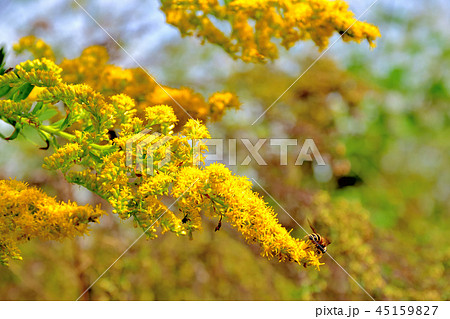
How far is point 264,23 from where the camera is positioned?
4.18 feet

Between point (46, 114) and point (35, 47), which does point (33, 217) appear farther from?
point (35, 47)

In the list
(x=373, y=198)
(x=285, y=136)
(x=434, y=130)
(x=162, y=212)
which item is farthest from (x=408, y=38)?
(x=162, y=212)

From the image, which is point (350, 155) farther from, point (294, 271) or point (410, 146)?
point (294, 271)

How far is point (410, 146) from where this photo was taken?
4770 mm

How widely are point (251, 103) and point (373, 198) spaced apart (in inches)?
74.2

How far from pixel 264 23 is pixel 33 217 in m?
0.80

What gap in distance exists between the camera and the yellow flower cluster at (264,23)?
1172 mm

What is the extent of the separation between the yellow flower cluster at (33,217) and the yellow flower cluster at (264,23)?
660 mm

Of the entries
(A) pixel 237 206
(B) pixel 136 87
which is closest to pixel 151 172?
(A) pixel 237 206

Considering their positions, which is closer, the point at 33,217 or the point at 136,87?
the point at 33,217

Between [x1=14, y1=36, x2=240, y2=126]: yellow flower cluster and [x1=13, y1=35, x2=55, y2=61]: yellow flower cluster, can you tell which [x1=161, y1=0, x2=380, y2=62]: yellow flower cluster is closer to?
[x1=14, y1=36, x2=240, y2=126]: yellow flower cluster

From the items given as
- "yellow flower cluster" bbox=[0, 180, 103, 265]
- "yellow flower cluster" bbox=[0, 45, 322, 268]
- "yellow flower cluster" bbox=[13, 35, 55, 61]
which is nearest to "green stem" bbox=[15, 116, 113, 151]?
"yellow flower cluster" bbox=[0, 45, 322, 268]

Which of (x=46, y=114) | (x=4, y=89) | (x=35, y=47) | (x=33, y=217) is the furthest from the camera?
(x=35, y=47)

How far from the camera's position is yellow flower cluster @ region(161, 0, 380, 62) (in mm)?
1172
